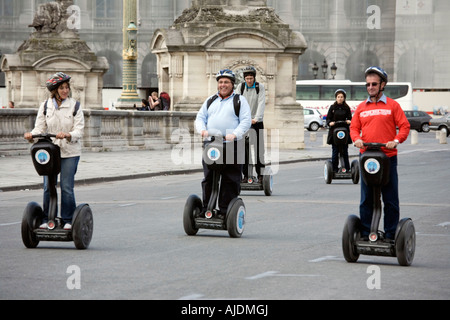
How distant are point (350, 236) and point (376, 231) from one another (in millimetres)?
220

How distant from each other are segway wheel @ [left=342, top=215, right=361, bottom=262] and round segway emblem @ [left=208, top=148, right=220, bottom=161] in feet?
6.55

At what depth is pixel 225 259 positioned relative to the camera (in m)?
8.70

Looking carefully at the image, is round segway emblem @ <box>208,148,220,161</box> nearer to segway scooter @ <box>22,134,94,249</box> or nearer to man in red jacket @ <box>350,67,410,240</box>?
segway scooter @ <box>22,134,94,249</box>

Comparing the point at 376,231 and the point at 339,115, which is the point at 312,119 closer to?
the point at 339,115

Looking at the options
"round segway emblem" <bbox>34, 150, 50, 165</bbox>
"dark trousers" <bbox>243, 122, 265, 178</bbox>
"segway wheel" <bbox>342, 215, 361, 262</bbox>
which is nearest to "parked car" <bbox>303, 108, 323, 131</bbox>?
"dark trousers" <bbox>243, 122, 265, 178</bbox>

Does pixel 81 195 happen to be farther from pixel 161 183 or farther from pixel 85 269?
pixel 85 269

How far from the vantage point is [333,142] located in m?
17.8

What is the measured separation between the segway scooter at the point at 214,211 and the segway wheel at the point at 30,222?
1.61m

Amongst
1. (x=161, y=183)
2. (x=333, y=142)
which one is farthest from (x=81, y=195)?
(x=333, y=142)

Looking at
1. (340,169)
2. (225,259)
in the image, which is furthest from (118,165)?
(225,259)

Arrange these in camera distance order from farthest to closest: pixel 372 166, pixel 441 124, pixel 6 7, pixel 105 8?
pixel 105 8 → pixel 6 7 → pixel 441 124 → pixel 372 166

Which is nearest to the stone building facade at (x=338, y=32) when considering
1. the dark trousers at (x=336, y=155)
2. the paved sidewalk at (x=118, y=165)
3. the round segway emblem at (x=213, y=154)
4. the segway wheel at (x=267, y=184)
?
the paved sidewalk at (x=118, y=165)

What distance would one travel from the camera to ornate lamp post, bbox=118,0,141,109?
1449 inches

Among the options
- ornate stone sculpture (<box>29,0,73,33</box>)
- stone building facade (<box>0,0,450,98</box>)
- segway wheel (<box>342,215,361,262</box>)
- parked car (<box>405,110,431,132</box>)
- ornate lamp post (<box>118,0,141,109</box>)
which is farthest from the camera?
stone building facade (<box>0,0,450,98</box>)
